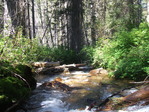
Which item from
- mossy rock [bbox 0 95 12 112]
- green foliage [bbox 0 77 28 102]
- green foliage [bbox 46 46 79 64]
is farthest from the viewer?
green foliage [bbox 46 46 79 64]

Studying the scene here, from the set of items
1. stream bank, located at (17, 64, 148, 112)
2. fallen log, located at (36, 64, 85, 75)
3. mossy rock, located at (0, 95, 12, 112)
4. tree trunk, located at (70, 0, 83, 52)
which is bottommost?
fallen log, located at (36, 64, 85, 75)

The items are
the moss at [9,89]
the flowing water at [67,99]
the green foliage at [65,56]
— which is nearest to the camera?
the moss at [9,89]

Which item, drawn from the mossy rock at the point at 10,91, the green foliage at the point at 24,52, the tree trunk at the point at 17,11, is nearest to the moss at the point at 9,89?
the mossy rock at the point at 10,91

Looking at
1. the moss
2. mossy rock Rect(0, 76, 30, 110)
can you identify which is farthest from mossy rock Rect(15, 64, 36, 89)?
mossy rock Rect(0, 76, 30, 110)

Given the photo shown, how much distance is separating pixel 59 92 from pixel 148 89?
3.00 metres

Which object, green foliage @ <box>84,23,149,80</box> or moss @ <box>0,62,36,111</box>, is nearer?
moss @ <box>0,62,36,111</box>

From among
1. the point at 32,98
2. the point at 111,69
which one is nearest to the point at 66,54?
the point at 111,69

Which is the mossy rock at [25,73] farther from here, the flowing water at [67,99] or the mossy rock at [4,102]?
the mossy rock at [4,102]

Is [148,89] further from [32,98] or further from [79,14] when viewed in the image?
[79,14]

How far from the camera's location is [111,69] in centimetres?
905

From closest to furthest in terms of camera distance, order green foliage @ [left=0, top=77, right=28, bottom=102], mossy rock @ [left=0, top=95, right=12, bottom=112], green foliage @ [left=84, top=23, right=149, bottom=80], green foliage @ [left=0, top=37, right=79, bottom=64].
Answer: mossy rock @ [left=0, top=95, right=12, bottom=112]
green foliage @ [left=0, top=77, right=28, bottom=102]
green foliage @ [left=0, top=37, right=79, bottom=64]
green foliage @ [left=84, top=23, right=149, bottom=80]

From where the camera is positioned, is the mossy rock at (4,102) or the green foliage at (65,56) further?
the green foliage at (65,56)

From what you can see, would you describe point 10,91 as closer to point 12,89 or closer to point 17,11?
point 12,89

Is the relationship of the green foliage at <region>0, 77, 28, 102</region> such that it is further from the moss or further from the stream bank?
the stream bank
